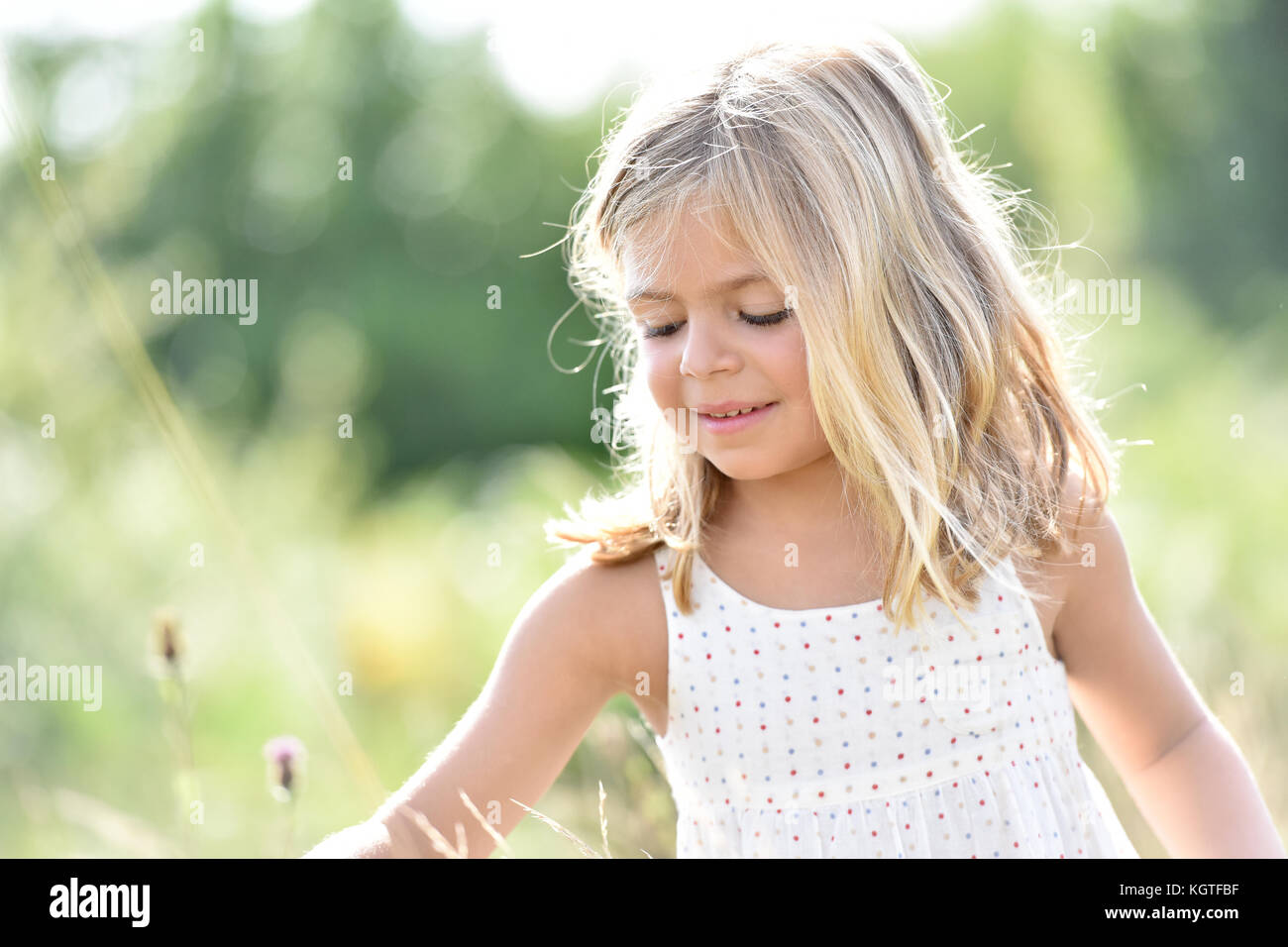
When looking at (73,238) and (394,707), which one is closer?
(73,238)

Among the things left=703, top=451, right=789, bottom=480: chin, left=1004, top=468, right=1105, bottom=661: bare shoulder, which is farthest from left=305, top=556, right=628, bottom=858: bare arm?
left=1004, top=468, right=1105, bottom=661: bare shoulder

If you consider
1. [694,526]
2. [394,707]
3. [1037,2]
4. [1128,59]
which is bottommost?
[394,707]

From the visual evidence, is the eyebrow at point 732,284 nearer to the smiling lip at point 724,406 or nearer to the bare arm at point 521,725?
the smiling lip at point 724,406

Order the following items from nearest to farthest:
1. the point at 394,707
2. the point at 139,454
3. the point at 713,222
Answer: the point at 713,222
the point at 394,707
the point at 139,454

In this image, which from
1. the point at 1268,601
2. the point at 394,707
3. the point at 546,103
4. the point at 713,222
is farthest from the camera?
the point at 546,103

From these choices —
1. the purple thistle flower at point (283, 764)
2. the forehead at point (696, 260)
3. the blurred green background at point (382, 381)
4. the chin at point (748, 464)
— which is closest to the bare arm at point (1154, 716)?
the chin at point (748, 464)

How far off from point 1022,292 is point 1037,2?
6.91 m

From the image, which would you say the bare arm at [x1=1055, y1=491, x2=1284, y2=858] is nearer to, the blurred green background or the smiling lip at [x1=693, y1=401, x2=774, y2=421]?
the smiling lip at [x1=693, y1=401, x2=774, y2=421]

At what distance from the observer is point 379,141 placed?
853cm

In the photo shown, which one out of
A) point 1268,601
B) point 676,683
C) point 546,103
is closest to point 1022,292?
point 676,683

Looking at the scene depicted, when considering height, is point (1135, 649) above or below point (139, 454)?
below

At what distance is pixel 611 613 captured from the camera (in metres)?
1.08

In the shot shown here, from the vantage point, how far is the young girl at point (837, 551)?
1.01 meters

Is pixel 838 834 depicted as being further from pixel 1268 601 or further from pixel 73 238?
pixel 1268 601
